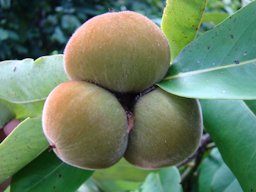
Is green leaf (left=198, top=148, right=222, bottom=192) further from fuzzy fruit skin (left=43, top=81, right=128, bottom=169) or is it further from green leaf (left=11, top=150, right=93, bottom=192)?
fuzzy fruit skin (left=43, top=81, right=128, bottom=169)

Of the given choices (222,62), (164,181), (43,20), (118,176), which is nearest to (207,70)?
(222,62)

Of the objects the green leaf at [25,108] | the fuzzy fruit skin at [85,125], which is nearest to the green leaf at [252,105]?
the fuzzy fruit skin at [85,125]

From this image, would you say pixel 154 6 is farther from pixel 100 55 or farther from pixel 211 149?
pixel 100 55

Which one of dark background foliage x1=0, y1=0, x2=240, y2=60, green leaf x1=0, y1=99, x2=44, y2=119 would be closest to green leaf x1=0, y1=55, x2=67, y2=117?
green leaf x1=0, y1=99, x2=44, y2=119

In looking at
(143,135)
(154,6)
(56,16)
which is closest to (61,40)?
(56,16)

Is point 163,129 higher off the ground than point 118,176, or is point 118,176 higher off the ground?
point 163,129

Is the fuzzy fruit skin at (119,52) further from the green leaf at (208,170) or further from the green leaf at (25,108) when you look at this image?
the green leaf at (208,170)

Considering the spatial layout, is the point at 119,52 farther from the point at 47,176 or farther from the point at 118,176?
the point at 118,176
